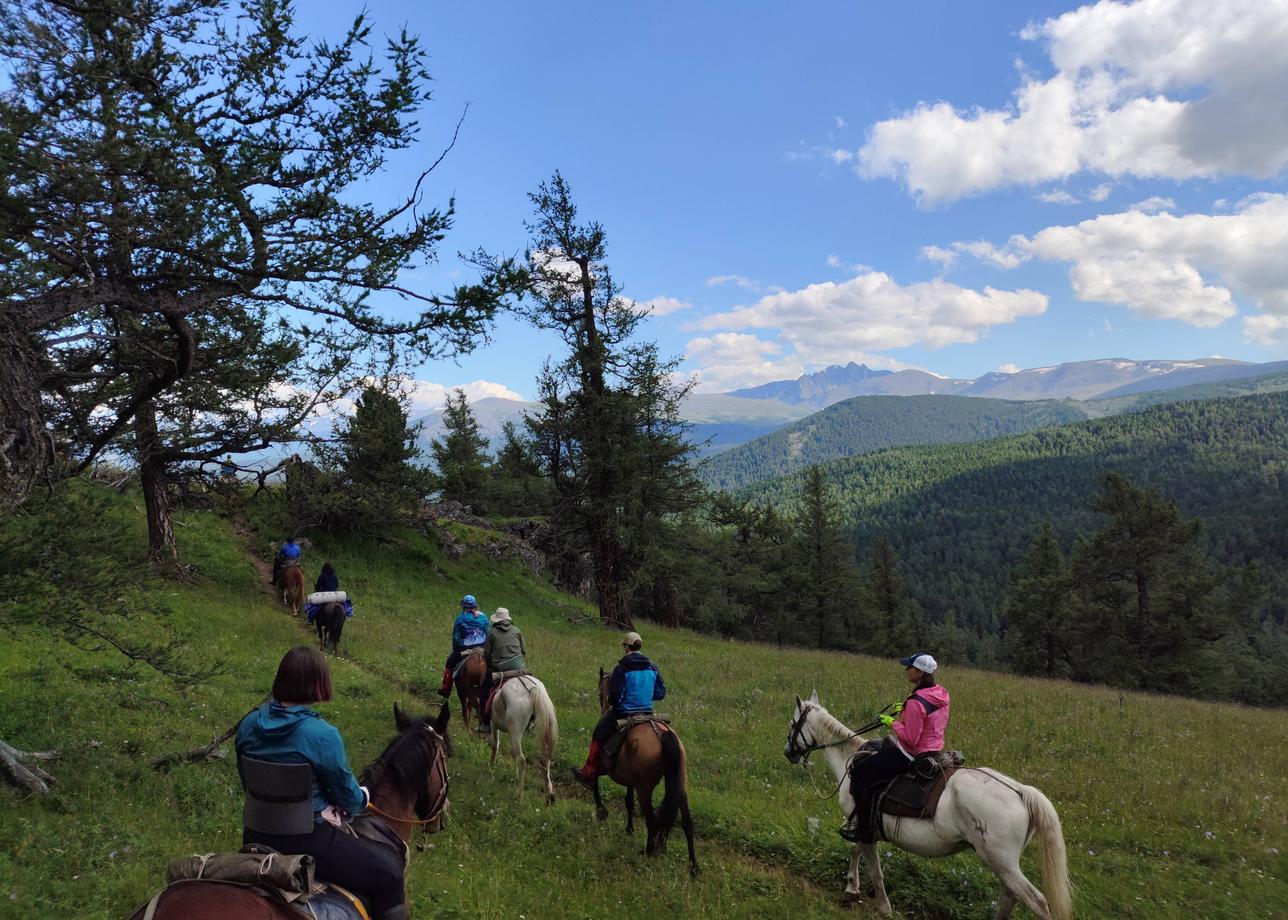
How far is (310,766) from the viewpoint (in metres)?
4.45

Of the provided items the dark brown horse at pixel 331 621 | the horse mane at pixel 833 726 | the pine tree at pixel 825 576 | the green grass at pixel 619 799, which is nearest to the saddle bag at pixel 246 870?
the green grass at pixel 619 799

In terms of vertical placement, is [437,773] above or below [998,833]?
above

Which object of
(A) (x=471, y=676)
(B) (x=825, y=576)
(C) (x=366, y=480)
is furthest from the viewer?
(B) (x=825, y=576)

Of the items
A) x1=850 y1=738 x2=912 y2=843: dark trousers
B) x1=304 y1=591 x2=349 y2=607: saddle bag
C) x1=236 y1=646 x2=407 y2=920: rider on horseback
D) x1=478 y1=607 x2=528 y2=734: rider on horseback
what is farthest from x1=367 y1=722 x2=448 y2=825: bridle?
x1=304 y1=591 x2=349 y2=607: saddle bag

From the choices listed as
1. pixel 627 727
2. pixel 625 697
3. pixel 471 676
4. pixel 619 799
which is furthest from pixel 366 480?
pixel 627 727

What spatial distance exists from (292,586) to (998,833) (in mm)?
21742

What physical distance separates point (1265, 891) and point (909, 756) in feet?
17.3

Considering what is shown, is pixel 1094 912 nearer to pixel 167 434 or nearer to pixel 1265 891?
pixel 1265 891

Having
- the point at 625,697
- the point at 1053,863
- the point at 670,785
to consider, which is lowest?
the point at 1053,863

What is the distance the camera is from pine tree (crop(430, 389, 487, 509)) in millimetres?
45500

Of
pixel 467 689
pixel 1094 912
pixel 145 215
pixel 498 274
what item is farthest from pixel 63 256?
pixel 1094 912

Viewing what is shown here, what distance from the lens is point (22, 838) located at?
6.62 meters

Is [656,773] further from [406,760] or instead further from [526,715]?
[406,760]

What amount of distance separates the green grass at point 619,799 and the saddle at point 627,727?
1210 millimetres
